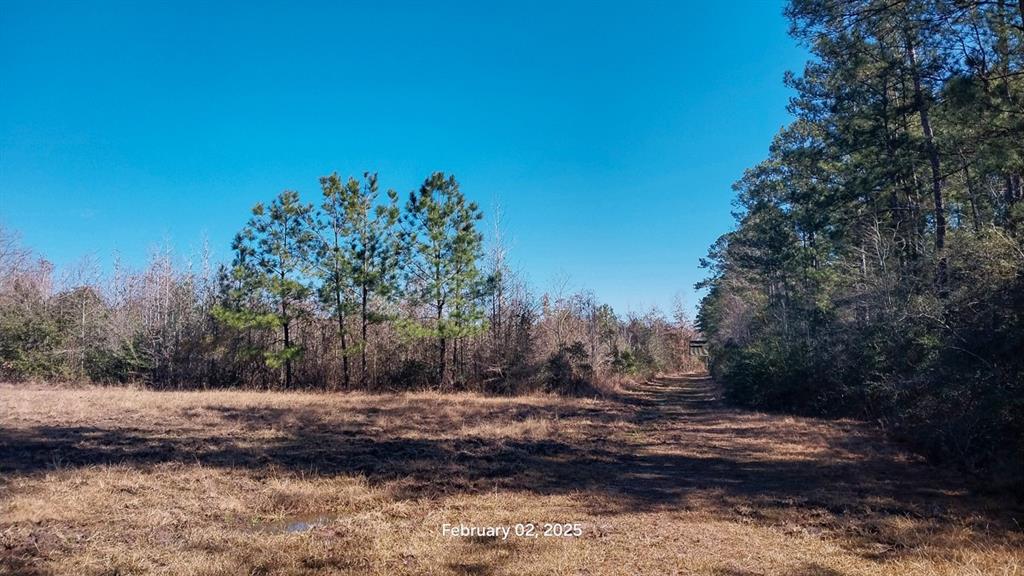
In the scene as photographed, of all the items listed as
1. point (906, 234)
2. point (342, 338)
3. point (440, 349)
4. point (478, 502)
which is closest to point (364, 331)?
point (342, 338)

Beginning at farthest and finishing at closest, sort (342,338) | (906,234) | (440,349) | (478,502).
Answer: (440,349) < (342,338) < (906,234) < (478,502)

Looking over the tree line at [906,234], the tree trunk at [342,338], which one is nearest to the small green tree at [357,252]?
the tree trunk at [342,338]

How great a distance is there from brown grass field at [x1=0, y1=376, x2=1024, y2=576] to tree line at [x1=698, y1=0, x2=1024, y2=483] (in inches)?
50.6

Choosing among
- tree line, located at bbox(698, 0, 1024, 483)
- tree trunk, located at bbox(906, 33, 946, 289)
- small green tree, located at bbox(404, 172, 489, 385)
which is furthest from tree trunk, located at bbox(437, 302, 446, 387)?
tree trunk, located at bbox(906, 33, 946, 289)

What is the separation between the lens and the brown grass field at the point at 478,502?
15.1 feet

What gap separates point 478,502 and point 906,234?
54.0ft

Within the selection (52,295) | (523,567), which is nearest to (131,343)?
(52,295)

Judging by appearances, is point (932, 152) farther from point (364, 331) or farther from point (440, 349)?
point (364, 331)

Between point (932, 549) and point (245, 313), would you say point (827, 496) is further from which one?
point (245, 313)

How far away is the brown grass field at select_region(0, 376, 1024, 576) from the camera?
459 cm

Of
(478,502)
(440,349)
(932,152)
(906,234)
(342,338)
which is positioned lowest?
(478,502)

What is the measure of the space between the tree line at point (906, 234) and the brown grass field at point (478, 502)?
1.28 meters

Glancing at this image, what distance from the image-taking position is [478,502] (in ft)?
21.8

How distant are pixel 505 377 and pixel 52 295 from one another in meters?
27.9
